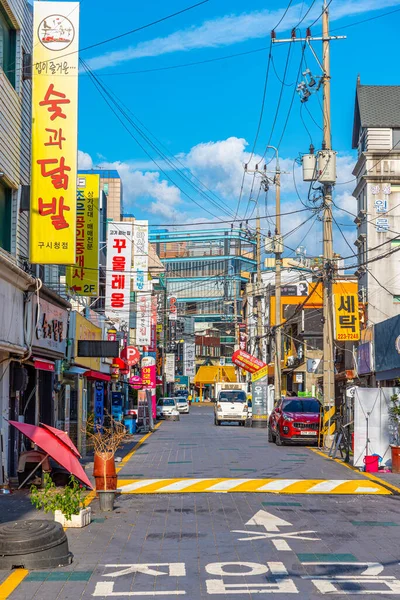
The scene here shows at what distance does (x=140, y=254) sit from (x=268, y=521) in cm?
3995

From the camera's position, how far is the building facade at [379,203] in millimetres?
51719

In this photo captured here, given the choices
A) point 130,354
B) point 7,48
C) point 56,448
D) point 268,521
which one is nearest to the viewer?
point 268,521

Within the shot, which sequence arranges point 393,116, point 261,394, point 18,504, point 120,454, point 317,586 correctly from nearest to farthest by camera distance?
point 317,586, point 18,504, point 120,454, point 261,394, point 393,116

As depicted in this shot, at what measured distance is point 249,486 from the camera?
17.0 m

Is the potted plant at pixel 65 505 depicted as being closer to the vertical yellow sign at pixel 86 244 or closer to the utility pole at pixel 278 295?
the vertical yellow sign at pixel 86 244

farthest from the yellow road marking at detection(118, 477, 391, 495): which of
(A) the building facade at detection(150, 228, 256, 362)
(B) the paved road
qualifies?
(A) the building facade at detection(150, 228, 256, 362)

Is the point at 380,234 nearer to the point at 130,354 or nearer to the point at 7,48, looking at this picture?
the point at 130,354

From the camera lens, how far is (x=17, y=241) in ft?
60.5

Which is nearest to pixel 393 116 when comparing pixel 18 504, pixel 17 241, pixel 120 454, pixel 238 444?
pixel 238 444

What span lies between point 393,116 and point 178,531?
46376mm

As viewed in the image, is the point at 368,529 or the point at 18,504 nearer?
the point at 368,529

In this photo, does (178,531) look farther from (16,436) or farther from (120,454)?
(120,454)

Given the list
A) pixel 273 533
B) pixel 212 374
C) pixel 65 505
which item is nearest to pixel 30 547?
pixel 65 505

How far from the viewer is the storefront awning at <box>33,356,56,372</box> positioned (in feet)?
65.8
